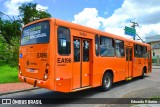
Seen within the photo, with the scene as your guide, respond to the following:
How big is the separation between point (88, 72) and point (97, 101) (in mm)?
1465

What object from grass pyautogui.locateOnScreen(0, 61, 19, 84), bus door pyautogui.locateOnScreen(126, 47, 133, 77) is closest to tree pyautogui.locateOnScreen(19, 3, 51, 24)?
grass pyautogui.locateOnScreen(0, 61, 19, 84)

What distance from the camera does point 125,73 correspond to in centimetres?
1448

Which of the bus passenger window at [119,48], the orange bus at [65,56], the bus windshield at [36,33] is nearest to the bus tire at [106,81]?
the orange bus at [65,56]

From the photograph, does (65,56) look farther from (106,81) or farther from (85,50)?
(106,81)

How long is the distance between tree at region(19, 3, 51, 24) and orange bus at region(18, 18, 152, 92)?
44966 mm

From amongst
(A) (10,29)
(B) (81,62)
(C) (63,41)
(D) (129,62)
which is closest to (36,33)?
(C) (63,41)

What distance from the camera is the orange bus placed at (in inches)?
338

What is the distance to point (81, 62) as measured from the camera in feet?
32.9

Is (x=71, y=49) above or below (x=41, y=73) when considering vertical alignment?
above

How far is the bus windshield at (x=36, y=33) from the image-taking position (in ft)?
29.1

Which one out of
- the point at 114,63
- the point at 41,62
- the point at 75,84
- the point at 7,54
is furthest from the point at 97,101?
the point at 7,54

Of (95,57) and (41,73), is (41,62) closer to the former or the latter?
(41,73)

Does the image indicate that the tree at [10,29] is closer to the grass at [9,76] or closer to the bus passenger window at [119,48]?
the grass at [9,76]

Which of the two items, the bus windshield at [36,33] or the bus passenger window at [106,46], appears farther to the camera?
the bus passenger window at [106,46]
